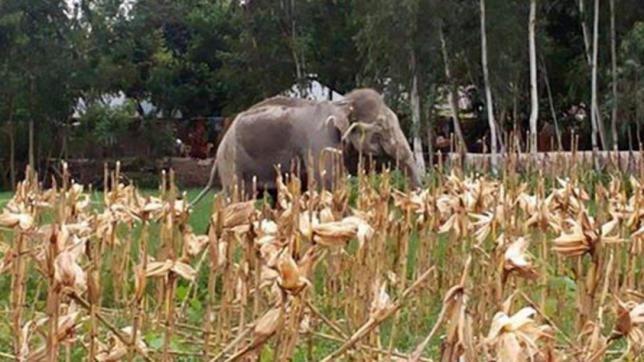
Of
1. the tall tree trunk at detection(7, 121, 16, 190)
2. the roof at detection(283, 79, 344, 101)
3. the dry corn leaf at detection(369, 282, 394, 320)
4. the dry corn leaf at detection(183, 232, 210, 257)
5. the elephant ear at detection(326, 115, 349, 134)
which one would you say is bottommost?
the tall tree trunk at detection(7, 121, 16, 190)

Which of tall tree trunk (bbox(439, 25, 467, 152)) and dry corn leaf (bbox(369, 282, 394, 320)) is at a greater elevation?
tall tree trunk (bbox(439, 25, 467, 152))

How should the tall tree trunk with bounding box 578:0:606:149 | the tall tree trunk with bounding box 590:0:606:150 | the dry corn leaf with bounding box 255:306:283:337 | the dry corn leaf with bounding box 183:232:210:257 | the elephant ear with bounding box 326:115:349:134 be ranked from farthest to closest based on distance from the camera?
the tall tree trunk with bounding box 578:0:606:149, the tall tree trunk with bounding box 590:0:606:150, the elephant ear with bounding box 326:115:349:134, the dry corn leaf with bounding box 183:232:210:257, the dry corn leaf with bounding box 255:306:283:337

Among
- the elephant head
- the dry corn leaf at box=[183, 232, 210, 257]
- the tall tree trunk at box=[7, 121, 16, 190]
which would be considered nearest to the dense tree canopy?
the tall tree trunk at box=[7, 121, 16, 190]

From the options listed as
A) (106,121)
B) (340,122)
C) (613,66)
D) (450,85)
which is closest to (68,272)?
(340,122)

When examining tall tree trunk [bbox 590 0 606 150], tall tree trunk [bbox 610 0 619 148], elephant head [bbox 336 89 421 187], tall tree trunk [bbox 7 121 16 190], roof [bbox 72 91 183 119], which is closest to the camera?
elephant head [bbox 336 89 421 187]

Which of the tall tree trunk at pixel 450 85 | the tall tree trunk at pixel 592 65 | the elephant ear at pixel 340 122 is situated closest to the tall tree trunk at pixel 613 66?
the tall tree trunk at pixel 592 65

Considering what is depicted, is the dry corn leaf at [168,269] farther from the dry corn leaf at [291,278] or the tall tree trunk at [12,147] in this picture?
the tall tree trunk at [12,147]

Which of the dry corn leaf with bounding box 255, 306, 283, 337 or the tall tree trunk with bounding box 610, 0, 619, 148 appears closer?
the dry corn leaf with bounding box 255, 306, 283, 337

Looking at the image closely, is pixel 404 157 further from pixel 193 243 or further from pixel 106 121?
pixel 106 121

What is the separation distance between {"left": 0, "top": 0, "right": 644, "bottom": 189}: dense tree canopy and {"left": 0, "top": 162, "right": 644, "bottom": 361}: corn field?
1003 cm

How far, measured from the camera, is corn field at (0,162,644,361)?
3.57 ft

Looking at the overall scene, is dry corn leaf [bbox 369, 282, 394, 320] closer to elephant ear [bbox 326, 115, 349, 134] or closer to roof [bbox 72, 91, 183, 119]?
elephant ear [bbox 326, 115, 349, 134]

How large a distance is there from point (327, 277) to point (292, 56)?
12978 mm

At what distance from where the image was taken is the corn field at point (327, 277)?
1.09 meters
